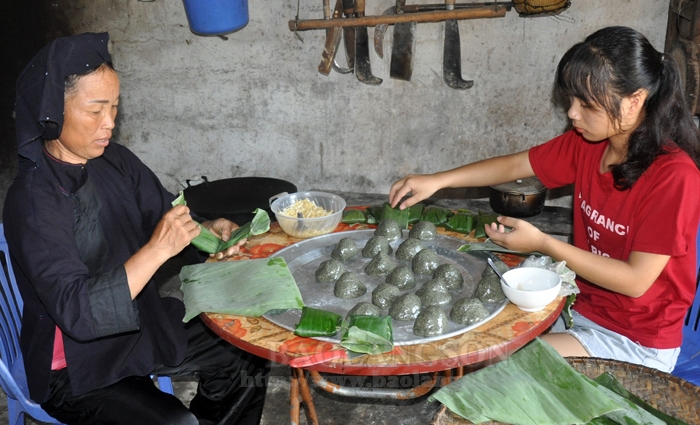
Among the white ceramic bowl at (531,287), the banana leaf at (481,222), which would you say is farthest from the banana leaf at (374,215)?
the white ceramic bowl at (531,287)

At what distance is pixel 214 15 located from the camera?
4371mm

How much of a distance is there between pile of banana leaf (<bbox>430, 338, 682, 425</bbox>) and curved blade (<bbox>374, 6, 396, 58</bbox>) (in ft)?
10.5

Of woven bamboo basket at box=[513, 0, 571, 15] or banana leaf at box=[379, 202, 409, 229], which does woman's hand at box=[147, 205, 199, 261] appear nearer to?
banana leaf at box=[379, 202, 409, 229]

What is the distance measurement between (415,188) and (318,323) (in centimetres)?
110

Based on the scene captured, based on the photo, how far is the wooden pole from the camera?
4.32m

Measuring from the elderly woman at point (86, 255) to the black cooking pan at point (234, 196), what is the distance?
1.48m

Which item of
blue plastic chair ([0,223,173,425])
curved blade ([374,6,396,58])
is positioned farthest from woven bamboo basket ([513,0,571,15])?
blue plastic chair ([0,223,173,425])

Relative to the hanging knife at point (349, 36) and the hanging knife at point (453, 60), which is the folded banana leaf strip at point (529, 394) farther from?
the hanging knife at point (349, 36)

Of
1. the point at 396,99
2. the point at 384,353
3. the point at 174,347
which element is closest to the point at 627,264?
the point at 384,353

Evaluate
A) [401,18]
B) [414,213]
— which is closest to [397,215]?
[414,213]

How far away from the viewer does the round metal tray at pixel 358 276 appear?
2.00m

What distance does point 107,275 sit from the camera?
2.12 meters

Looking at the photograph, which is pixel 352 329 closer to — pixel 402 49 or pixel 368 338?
pixel 368 338

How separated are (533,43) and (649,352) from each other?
8.97 feet
